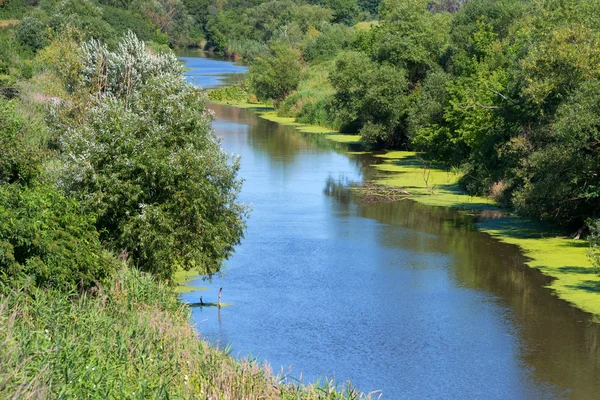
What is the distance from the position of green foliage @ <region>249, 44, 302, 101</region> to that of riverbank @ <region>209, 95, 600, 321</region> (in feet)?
81.5

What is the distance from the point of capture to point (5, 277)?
53.4 feet

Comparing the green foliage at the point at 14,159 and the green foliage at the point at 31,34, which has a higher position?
the green foliage at the point at 31,34

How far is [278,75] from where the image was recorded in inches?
2985

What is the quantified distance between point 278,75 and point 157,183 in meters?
55.4

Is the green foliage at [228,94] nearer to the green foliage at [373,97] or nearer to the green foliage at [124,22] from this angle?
the green foliage at [124,22]

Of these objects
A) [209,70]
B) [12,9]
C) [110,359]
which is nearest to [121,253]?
[110,359]

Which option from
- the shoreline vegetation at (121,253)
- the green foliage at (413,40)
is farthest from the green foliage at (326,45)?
the shoreline vegetation at (121,253)

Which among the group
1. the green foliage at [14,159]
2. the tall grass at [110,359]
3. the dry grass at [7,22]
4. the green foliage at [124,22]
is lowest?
the tall grass at [110,359]

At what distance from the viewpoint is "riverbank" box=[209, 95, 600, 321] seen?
25.4m

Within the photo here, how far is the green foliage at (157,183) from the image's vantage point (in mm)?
20953

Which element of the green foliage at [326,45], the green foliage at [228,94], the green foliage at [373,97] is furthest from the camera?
the green foliage at [326,45]

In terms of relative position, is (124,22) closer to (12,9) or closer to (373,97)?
(12,9)

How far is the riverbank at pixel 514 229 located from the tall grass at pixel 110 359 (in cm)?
1182

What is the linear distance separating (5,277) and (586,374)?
12.3 meters
